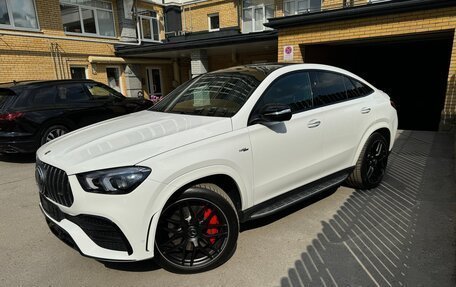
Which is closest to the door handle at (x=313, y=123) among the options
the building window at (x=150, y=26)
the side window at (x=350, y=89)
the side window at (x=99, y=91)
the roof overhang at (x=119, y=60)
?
the side window at (x=350, y=89)

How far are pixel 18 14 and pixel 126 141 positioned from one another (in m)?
12.3

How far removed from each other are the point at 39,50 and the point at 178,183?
12.4 m

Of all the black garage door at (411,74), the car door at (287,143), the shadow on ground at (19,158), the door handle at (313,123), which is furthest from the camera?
the black garage door at (411,74)

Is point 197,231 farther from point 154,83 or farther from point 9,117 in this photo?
point 154,83

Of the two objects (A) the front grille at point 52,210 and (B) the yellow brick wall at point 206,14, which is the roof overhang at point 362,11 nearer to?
(B) the yellow brick wall at point 206,14

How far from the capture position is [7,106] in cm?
614

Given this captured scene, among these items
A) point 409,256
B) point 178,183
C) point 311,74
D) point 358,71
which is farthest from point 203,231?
point 358,71

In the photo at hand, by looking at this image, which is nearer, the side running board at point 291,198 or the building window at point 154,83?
the side running board at point 291,198

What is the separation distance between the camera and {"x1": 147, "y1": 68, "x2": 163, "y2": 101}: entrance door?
1703 centimetres

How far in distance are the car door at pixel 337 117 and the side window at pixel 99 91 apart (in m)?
5.84

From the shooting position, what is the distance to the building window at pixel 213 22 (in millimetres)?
16747

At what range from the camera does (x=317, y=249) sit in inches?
115

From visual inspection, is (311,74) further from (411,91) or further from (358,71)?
(411,91)

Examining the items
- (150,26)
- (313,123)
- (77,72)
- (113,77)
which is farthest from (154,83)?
(313,123)
